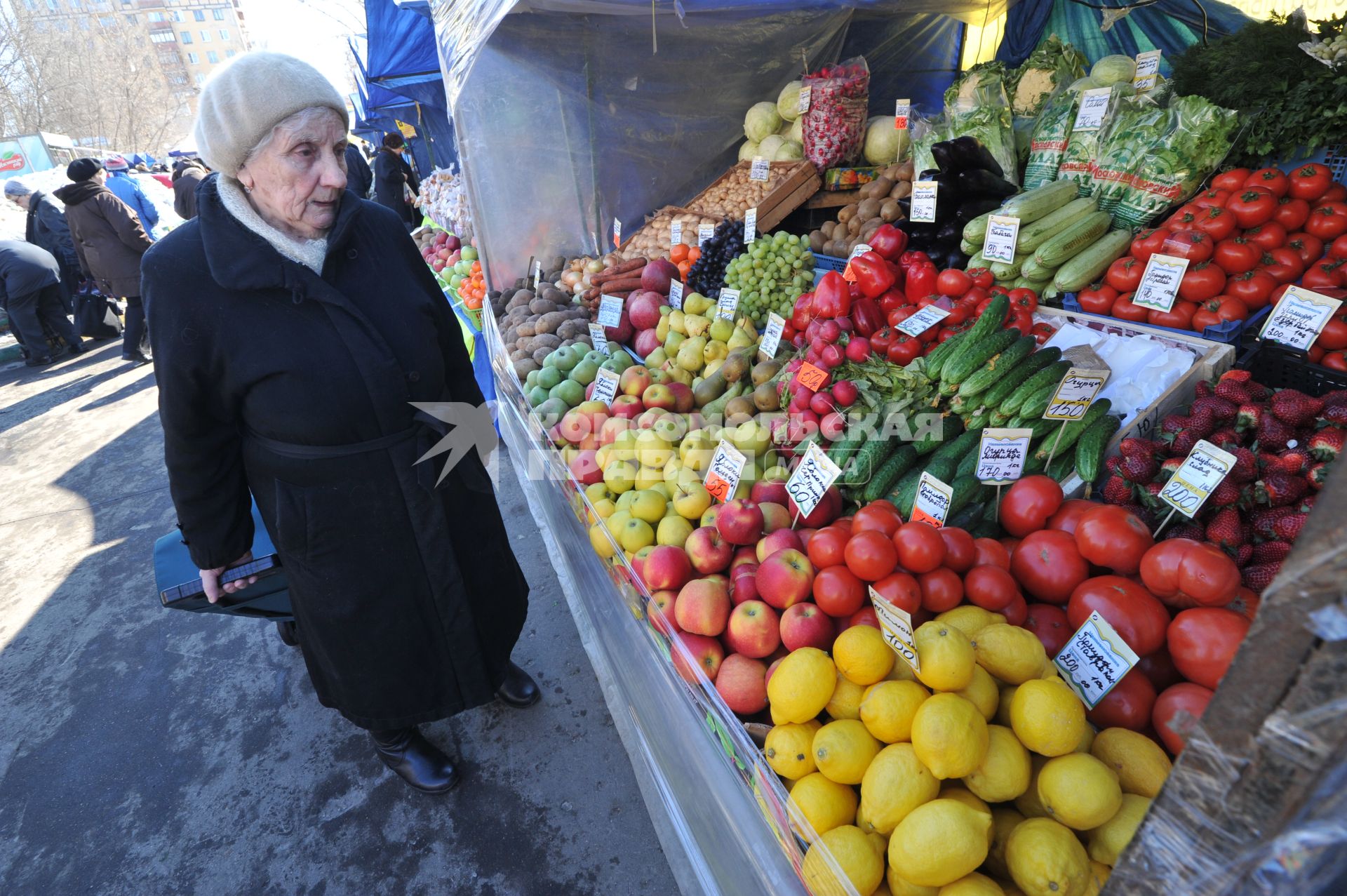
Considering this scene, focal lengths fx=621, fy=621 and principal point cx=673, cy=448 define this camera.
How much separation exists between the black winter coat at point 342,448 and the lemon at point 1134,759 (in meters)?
1.78

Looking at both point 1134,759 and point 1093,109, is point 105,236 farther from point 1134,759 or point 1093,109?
point 1134,759

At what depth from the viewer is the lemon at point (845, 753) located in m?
1.19

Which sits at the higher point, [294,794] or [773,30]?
[773,30]

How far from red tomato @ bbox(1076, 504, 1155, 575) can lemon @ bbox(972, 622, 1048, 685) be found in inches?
13.9

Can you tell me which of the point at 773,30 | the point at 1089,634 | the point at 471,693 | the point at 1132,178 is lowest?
the point at 471,693

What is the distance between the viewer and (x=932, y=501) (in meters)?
1.69

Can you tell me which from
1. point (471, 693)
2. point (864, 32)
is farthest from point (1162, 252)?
point (864, 32)

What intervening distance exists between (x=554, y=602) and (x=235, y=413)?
2007 mm

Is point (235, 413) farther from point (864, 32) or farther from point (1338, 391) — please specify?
point (864, 32)

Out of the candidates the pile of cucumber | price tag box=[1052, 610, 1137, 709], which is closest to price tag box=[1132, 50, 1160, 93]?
the pile of cucumber

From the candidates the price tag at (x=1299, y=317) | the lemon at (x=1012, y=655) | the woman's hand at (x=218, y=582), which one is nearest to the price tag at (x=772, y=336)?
the price tag at (x=1299, y=317)

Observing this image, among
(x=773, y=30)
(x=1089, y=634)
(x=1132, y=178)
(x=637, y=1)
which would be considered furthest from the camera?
(x=773, y=30)

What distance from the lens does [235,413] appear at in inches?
70.1

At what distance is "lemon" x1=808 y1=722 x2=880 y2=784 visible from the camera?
3.92 feet
